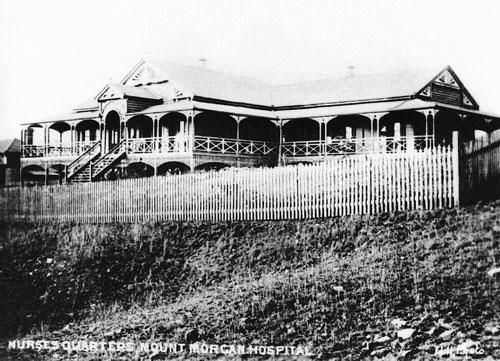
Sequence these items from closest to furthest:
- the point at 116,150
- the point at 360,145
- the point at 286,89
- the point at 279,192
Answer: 1. the point at 279,192
2. the point at 116,150
3. the point at 360,145
4. the point at 286,89

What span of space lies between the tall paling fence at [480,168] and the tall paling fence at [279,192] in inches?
12.7

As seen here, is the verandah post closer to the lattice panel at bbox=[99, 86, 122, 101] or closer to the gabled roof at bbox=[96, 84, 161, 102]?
the gabled roof at bbox=[96, 84, 161, 102]

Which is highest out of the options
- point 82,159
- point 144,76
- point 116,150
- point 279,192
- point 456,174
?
point 144,76

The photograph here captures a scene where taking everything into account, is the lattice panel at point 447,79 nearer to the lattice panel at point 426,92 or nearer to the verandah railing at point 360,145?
the lattice panel at point 426,92

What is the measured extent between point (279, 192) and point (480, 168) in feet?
15.9

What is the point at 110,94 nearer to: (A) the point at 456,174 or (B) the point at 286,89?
(B) the point at 286,89

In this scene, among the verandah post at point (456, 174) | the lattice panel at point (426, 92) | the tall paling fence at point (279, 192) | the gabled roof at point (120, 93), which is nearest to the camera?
the verandah post at point (456, 174)

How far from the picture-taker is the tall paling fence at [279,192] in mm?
14141

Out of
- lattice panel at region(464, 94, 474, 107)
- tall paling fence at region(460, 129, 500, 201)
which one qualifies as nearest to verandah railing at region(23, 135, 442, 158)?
lattice panel at region(464, 94, 474, 107)

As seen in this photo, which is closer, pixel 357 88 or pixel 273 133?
pixel 357 88

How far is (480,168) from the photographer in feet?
46.3

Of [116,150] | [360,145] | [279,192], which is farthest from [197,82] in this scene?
[279,192]

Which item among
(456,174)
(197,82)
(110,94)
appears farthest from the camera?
(197,82)

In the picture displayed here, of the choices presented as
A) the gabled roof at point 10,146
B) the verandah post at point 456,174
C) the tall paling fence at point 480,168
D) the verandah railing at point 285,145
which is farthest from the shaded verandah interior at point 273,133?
the gabled roof at point 10,146
